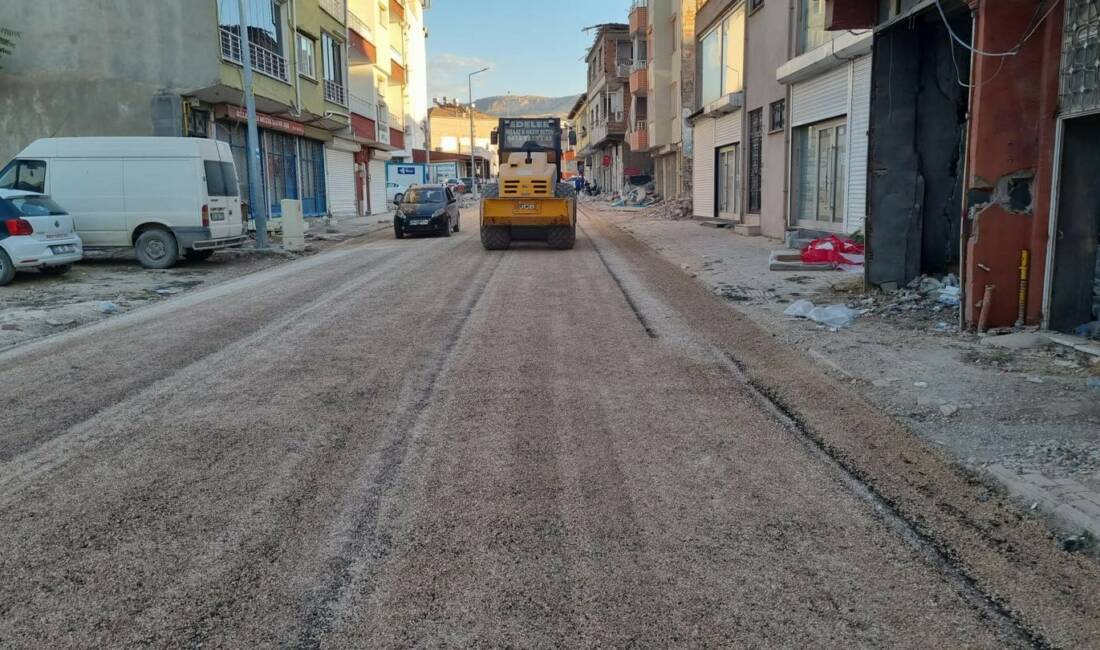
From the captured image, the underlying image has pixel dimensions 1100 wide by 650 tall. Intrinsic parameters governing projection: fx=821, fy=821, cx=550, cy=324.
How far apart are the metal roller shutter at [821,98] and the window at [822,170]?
0.84ft

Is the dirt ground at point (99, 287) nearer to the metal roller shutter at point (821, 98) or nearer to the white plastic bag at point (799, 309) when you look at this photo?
the white plastic bag at point (799, 309)

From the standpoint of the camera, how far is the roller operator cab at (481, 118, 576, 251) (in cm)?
1895

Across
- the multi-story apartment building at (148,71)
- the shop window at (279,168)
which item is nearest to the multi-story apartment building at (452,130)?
the shop window at (279,168)

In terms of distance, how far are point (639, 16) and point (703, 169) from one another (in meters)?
21.6

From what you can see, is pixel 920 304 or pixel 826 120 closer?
pixel 920 304

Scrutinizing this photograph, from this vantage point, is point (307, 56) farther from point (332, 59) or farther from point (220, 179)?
point (220, 179)

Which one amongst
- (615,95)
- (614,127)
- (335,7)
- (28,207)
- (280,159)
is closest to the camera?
(28,207)

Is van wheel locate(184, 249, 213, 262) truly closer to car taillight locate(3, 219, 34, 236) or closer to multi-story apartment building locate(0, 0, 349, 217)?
car taillight locate(3, 219, 34, 236)

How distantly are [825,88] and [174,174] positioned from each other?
43.8 ft

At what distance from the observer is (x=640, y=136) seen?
4856cm

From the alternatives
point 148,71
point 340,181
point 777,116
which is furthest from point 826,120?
point 340,181

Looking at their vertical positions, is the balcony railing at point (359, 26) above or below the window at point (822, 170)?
above

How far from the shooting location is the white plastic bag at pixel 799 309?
968cm

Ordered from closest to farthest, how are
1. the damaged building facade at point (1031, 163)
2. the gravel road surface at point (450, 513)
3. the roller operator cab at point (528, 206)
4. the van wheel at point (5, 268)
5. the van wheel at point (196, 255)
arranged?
the gravel road surface at point (450, 513) → the damaged building facade at point (1031, 163) → the van wheel at point (5, 268) → the van wheel at point (196, 255) → the roller operator cab at point (528, 206)
